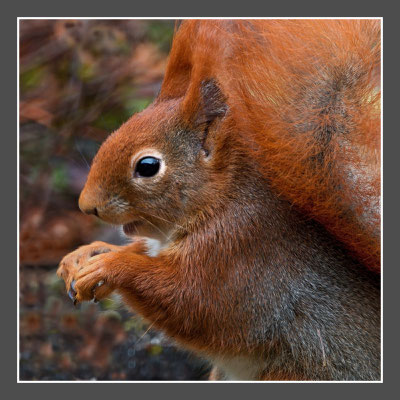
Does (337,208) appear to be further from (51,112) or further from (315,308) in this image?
(51,112)

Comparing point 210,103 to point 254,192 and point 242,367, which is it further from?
point 242,367

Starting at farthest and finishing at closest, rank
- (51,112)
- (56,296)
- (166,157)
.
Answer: (56,296) < (51,112) < (166,157)

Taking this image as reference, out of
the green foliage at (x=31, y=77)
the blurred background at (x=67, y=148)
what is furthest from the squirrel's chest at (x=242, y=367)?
the green foliage at (x=31, y=77)

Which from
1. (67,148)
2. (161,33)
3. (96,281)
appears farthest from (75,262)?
(161,33)

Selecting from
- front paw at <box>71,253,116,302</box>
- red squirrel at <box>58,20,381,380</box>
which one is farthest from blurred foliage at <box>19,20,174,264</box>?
front paw at <box>71,253,116,302</box>

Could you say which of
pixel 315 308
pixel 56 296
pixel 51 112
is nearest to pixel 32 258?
pixel 56 296
